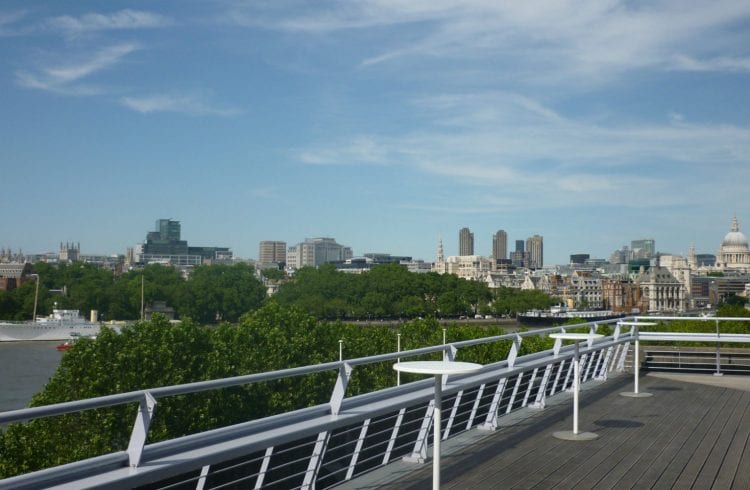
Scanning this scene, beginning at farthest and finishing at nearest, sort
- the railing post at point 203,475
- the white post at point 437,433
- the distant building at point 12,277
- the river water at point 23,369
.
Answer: the distant building at point 12,277 < the river water at point 23,369 < the white post at point 437,433 < the railing post at point 203,475

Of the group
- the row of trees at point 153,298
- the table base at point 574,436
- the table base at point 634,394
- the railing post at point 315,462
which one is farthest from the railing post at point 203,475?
the row of trees at point 153,298

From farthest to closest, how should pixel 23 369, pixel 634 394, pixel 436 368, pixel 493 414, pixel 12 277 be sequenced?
pixel 12 277
pixel 23 369
pixel 634 394
pixel 493 414
pixel 436 368

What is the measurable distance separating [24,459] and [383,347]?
1214 inches

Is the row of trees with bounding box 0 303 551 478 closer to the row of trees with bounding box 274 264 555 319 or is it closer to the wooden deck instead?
the wooden deck

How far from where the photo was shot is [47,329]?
11881cm

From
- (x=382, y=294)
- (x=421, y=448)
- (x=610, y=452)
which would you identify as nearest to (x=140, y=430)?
(x=421, y=448)

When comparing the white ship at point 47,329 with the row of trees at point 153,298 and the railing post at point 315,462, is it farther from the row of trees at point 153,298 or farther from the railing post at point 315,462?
the railing post at point 315,462

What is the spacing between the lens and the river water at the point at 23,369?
5384 cm

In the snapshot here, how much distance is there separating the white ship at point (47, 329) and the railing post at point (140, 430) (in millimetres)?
117750

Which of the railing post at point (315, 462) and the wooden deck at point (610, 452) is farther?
the wooden deck at point (610, 452)

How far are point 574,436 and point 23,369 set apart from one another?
7640 cm

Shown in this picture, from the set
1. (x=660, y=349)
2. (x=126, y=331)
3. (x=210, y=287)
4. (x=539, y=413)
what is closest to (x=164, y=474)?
(x=539, y=413)

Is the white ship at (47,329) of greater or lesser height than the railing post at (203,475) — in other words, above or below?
below

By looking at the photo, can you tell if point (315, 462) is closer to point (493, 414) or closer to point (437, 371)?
point (437, 371)
